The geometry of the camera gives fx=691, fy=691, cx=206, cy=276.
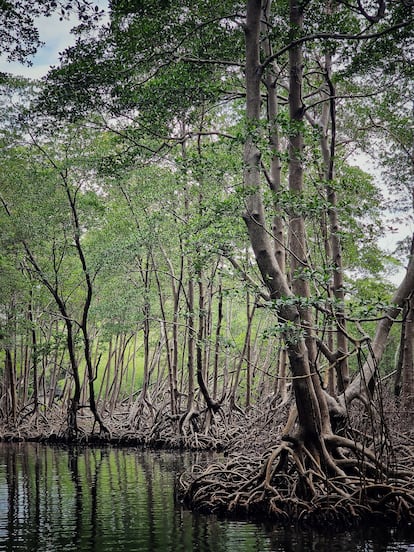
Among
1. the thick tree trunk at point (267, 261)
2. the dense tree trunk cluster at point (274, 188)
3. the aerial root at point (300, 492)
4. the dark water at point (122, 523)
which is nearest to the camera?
the dark water at point (122, 523)

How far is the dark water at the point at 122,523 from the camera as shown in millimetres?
7422

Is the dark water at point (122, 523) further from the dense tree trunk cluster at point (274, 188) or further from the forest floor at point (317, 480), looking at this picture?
the dense tree trunk cluster at point (274, 188)

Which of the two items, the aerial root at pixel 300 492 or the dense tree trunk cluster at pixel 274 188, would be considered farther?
the dense tree trunk cluster at pixel 274 188

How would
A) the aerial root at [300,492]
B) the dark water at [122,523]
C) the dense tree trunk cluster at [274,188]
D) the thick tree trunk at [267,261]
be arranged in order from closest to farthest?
the dark water at [122,523]
the aerial root at [300,492]
the dense tree trunk cluster at [274,188]
the thick tree trunk at [267,261]

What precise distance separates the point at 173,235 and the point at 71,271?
16.2 feet

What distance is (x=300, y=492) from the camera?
8805 millimetres

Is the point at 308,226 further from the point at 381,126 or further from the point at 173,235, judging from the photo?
the point at 381,126

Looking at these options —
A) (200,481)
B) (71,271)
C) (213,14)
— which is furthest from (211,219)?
(71,271)

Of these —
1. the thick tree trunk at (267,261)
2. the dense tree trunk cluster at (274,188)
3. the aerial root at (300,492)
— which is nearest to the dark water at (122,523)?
the aerial root at (300,492)

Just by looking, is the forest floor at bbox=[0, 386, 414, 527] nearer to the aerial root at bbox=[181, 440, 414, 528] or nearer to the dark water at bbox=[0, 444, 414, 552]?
the aerial root at bbox=[181, 440, 414, 528]

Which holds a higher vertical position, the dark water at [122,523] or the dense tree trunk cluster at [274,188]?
the dense tree trunk cluster at [274,188]

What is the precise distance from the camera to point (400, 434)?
10.9 meters

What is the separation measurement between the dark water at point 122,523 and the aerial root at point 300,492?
1.03ft

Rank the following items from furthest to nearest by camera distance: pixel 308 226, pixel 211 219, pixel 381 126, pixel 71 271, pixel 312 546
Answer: pixel 71 271
pixel 308 226
pixel 381 126
pixel 211 219
pixel 312 546
